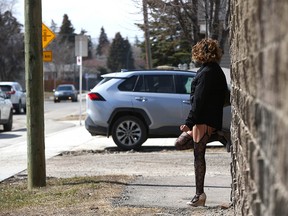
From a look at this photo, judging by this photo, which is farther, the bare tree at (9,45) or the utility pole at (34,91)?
the bare tree at (9,45)

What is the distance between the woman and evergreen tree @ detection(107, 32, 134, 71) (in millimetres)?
109415

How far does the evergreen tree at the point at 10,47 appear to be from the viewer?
7288cm

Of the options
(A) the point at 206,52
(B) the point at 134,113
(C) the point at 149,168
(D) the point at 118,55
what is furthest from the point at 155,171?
(D) the point at 118,55

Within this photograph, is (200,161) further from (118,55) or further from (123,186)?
(118,55)

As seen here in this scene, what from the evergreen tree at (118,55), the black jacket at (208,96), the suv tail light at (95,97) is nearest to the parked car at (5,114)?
the suv tail light at (95,97)

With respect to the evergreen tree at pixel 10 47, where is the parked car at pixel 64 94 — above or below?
below

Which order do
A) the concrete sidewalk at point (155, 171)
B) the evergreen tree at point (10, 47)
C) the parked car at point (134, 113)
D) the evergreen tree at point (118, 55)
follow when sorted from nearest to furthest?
the concrete sidewalk at point (155, 171) → the parked car at point (134, 113) → the evergreen tree at point (10, 47) → the evergreen tree at point (118, 55)

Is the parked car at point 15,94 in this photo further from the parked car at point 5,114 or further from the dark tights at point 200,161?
the dark tights at point 200,161

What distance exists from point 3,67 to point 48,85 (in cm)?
2575

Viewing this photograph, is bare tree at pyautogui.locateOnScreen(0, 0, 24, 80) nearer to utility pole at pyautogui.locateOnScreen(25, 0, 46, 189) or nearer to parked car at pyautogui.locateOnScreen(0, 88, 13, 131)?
parked car at pyautogui.locateOnScreen(0, 88, 13, 131)

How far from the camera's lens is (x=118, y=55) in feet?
391

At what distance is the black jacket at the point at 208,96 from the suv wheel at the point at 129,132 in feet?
21.4

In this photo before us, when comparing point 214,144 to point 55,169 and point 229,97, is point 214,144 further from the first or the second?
point 229,97

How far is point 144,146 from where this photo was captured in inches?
583
